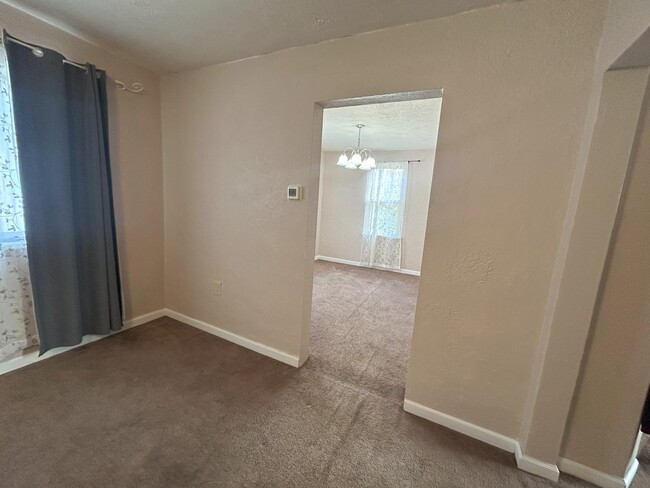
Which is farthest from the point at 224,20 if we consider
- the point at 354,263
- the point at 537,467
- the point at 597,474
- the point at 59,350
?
the point at 354,263

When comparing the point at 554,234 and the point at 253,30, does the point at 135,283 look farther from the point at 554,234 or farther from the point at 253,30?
the point at 554,234

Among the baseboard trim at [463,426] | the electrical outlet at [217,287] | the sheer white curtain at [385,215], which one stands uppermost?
the sheer white curtain at [385,215]

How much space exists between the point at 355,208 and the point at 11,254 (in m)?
4.66

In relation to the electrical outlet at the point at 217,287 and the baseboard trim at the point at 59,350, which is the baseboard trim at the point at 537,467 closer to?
the electrical outlet at the point at 217,287

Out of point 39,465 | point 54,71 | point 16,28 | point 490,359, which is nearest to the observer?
point 39,465

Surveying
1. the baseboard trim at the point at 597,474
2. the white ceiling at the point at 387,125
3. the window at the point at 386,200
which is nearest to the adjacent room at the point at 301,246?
the baseboard trim at the point at 597,474

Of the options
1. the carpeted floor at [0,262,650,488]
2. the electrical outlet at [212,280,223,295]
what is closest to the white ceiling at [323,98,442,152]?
the electrical outlet at [212,280,223,295]

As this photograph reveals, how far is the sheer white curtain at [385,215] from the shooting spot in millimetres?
5000

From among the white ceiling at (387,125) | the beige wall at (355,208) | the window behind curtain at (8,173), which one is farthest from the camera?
the beige wall at (355,208)

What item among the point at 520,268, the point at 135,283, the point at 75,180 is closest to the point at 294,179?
the point at 520,268

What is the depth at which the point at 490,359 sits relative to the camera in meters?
1.47

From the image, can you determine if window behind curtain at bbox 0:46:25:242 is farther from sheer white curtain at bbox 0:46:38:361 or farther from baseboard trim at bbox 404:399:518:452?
baseboard trim at bbox 404:399:518:452

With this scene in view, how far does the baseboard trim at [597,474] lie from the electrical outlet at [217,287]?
7.97ft

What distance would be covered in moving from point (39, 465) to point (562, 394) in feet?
7.88
